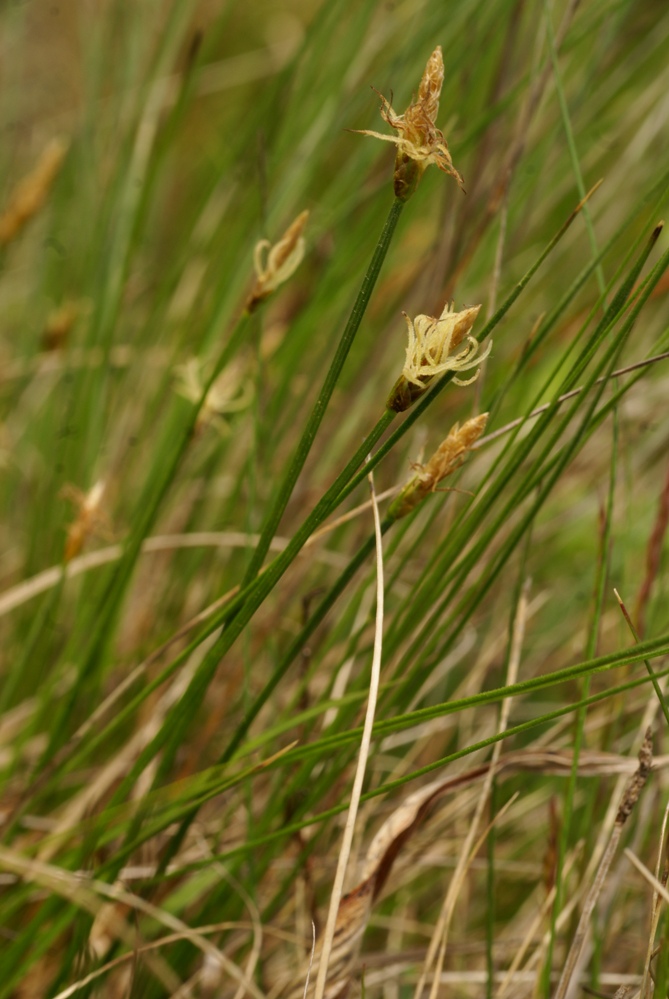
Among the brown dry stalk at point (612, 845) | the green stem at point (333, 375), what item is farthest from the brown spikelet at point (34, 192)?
the brown dry stalk at point (612, 845)

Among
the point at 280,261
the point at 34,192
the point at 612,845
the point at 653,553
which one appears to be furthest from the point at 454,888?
the point at 34,192

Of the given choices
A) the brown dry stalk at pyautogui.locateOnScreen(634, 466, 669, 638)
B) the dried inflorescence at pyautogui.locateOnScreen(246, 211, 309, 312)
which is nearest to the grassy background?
the brown dry stalk at pyautogui.locateOnScreen(634, 466, 669, 638)

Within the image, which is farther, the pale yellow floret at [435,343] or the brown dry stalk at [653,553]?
the brown dry stalk at [653,553]

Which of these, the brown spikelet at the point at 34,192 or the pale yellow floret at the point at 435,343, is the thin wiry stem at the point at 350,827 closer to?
the pale yellow floret at the point at 435,343

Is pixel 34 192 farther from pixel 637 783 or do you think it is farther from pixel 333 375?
pixel 637 783

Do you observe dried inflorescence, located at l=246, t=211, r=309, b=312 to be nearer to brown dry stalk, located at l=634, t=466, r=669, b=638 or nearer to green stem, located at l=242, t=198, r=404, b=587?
green stem, located at l=242, t=198, r=404, b=587

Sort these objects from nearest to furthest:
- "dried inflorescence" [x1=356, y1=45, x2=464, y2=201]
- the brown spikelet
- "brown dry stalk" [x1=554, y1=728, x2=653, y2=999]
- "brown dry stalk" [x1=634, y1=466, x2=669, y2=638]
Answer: "dried inflorescence" [x1=356, y1=45, x2=464, y2=201] → "brown dry stalk" [x1=554, y1=728, x2=653, y2=999] → "brown dry stalk" [x1=634, y1=466, x2=669, y2=638] → the brown spikelet

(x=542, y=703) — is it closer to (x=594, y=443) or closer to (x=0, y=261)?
(x=594, y=443)
